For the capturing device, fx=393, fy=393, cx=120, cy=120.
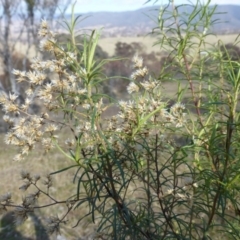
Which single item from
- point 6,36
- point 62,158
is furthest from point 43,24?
point 6,36

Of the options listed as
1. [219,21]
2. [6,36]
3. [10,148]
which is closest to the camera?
[219,21]

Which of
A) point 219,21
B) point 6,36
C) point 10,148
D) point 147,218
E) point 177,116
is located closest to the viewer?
point 177,116

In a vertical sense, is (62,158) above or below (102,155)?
below

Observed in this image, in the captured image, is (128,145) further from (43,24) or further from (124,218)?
(43,24)

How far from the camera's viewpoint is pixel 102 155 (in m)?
1.27

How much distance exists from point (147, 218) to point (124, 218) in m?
0.09

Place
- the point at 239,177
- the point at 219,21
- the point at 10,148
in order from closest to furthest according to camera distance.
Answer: the point at 239,177 < the point at 219,21 < the point at 10,148

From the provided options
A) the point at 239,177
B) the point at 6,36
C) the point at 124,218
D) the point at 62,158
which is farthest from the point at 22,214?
the point at 6,36

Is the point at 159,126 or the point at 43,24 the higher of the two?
the point at 43,24

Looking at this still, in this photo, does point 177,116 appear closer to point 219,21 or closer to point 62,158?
point 219,21

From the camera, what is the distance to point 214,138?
1.29 metres

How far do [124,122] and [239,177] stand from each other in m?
A: 0.44

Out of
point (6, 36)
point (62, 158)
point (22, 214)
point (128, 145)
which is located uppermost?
point (128, 145)

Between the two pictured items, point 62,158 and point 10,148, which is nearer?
point 62,158
